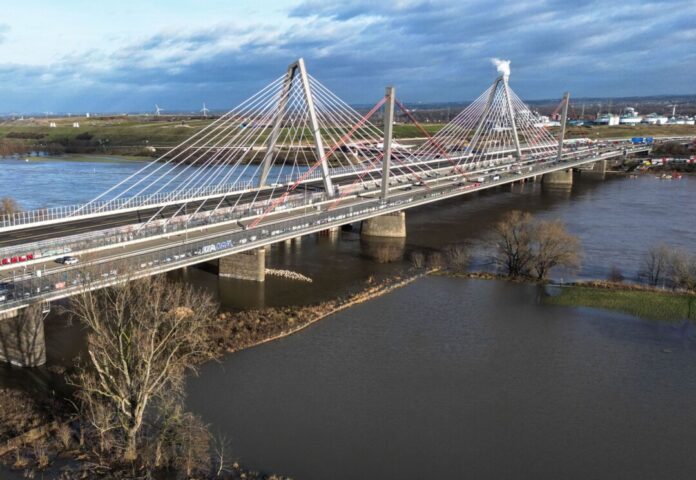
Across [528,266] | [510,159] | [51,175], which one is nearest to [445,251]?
[528,266]

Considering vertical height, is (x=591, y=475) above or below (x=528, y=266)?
below

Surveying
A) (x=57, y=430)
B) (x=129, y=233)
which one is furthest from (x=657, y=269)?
(x=57, y=430)

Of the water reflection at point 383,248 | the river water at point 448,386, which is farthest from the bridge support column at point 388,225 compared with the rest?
the river water at point 448,386

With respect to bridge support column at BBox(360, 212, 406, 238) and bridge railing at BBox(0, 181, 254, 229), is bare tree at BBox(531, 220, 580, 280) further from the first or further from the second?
bridge railing at BBox(0, 181, 254, 229)

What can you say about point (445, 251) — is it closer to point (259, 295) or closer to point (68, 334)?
point (259, 295)

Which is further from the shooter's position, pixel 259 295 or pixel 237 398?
pixel 259 295

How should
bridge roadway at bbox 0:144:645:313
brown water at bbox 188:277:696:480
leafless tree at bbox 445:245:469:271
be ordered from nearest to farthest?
brown water at bbox 188:277:696:480 < bridge roadway at bbox 0:144:645:313 < leafless tree at bbox 445:245:469:271

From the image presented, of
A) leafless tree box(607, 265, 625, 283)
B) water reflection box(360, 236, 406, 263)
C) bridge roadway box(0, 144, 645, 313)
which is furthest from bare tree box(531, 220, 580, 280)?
bridge roadway box(0, 144, 645, 313)
